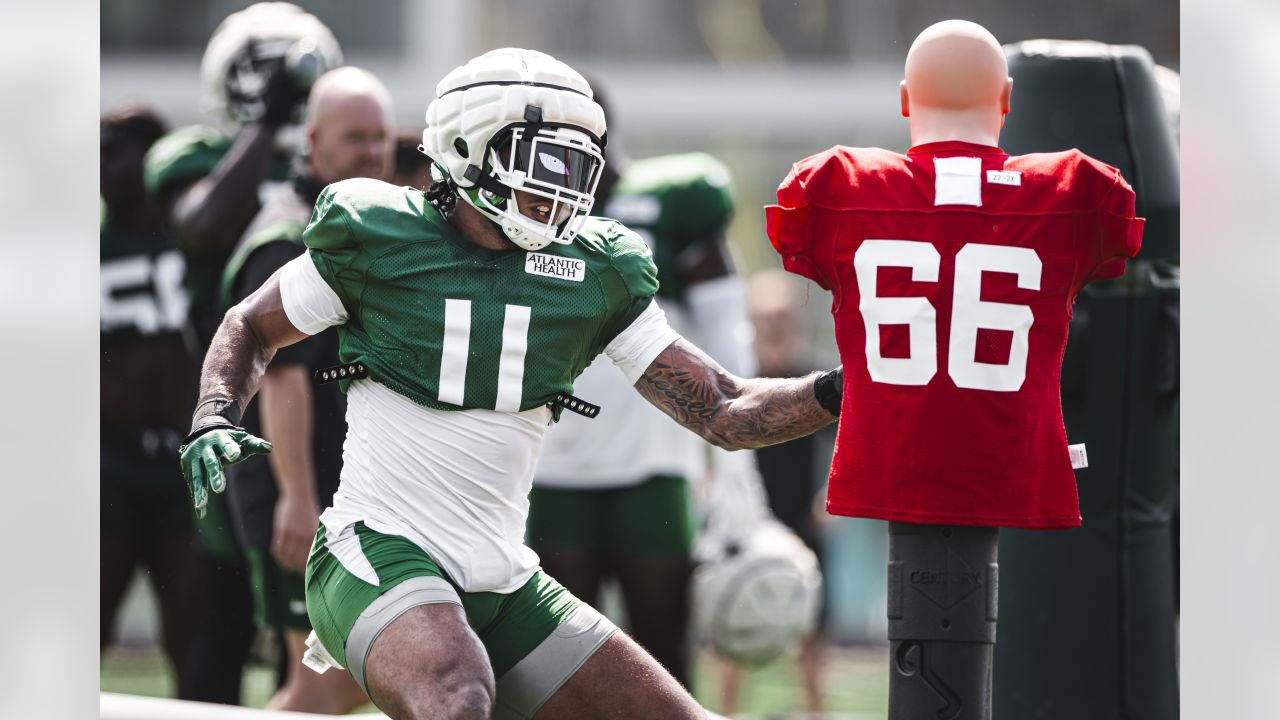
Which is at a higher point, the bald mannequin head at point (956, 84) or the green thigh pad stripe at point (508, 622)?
the bald mannequin head at point (956, 84)

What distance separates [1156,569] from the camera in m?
4.25

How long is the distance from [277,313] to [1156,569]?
2.21 metres

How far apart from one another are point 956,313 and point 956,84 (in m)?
0.43

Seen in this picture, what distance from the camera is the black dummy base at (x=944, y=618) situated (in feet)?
10.5

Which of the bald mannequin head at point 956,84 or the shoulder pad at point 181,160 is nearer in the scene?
the bald mannequin head at point 956,84

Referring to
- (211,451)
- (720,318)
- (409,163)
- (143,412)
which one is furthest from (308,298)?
(143,412)

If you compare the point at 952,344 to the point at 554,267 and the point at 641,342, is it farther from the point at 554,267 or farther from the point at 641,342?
the point at 554,267

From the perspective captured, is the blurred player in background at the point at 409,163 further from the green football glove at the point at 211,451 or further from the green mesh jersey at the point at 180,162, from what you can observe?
the green football glove at the point at 211,451

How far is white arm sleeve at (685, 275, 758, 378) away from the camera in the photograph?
530 centimetres

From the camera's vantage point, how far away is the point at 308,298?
330 cm

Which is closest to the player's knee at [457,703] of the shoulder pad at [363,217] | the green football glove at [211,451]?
the green football glove at [211,451]

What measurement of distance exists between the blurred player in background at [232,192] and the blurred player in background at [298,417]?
0.50ft
